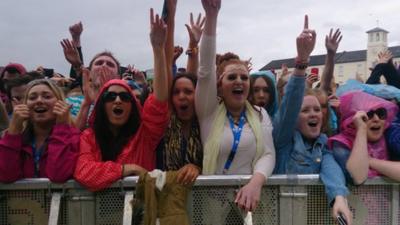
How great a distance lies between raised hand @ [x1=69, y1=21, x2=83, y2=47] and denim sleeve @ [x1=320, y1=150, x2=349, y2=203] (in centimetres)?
387

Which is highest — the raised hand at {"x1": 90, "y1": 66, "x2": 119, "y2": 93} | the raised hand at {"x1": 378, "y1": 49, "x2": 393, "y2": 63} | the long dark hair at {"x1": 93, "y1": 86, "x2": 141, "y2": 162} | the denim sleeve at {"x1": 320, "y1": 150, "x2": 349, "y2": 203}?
the raised hand at {"x1": 378, "y1": 49, "x2": 393, "y2": 63}

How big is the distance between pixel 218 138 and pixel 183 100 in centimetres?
50

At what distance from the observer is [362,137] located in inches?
118

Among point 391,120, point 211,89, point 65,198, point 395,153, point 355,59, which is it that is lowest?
point 65,198

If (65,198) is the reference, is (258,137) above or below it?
above

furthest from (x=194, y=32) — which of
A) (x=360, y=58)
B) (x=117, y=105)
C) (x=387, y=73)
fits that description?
(x=360, y=58)

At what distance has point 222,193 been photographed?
2863 mm

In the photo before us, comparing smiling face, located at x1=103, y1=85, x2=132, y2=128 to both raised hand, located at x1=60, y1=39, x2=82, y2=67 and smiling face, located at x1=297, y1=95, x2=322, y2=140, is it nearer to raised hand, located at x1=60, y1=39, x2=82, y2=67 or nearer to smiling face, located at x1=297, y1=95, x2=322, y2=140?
smiling face, located at x1=297, y1=95, x2=322, y2=140

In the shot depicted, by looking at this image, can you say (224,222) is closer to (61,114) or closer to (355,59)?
(61,114)

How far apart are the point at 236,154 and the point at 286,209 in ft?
1.63

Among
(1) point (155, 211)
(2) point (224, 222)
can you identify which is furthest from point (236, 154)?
(1) point (155, 211)

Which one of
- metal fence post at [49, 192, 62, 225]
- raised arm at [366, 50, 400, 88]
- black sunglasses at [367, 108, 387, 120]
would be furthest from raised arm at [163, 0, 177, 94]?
raised arm at [366, 50, 400, 88]

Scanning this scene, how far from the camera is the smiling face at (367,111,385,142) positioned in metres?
3.21

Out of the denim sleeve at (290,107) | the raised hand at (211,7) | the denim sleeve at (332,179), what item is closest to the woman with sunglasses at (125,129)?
the raised hand at (211,7)
